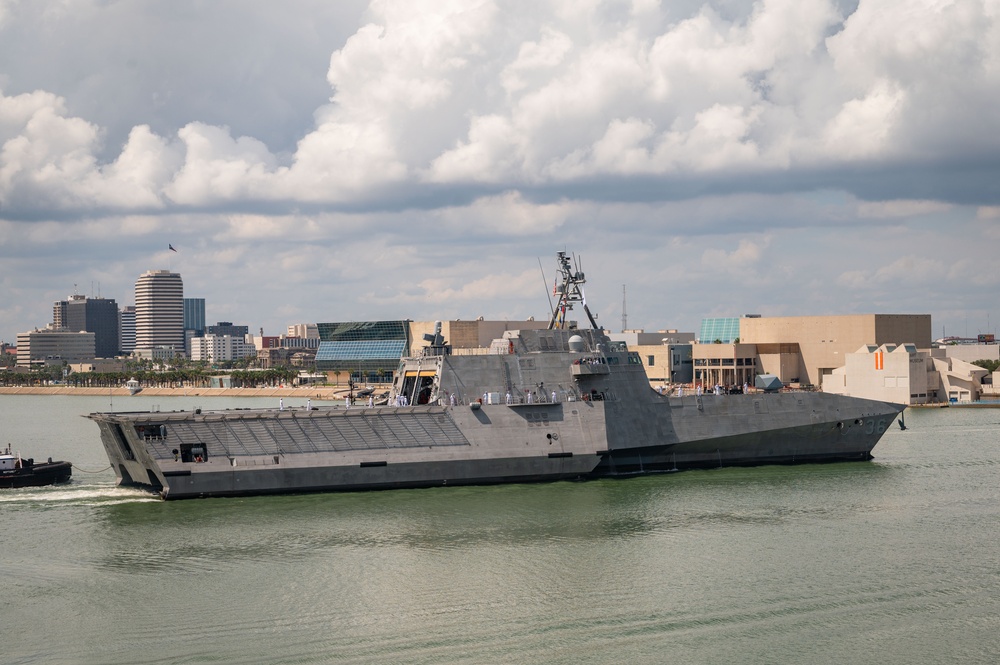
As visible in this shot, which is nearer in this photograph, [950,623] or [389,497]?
[950,623]

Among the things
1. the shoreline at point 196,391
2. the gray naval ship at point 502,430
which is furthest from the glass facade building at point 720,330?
the gray naval ship at point 502,430

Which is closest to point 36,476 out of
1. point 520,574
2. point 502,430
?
point 502,430

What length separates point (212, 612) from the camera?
21125 millimetres

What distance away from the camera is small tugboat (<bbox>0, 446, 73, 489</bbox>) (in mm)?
36969

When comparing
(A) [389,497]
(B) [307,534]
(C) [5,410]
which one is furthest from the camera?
(C) [5,410]

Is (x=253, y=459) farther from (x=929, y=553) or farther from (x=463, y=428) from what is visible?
(x=929, y=553)

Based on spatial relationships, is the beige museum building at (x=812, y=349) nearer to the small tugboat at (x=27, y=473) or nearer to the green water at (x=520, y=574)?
the green water at (x=520, y=574)

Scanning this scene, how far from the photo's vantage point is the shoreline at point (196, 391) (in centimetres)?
11704

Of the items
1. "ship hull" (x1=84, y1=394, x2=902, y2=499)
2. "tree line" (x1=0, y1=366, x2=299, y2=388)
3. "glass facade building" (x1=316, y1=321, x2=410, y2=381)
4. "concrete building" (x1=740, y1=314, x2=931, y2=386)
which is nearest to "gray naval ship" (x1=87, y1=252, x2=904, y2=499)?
"ship hull" (x1=84, y1=394, x2=902, y2=499)

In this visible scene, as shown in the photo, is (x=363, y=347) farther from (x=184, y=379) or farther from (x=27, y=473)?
(x=27, y=473)

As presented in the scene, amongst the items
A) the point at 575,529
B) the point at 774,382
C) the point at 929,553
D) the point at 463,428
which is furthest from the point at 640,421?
the point at 774,382

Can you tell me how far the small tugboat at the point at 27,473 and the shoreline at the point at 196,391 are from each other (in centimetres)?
6536

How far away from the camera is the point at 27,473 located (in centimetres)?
3725

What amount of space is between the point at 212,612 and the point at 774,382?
116ft
